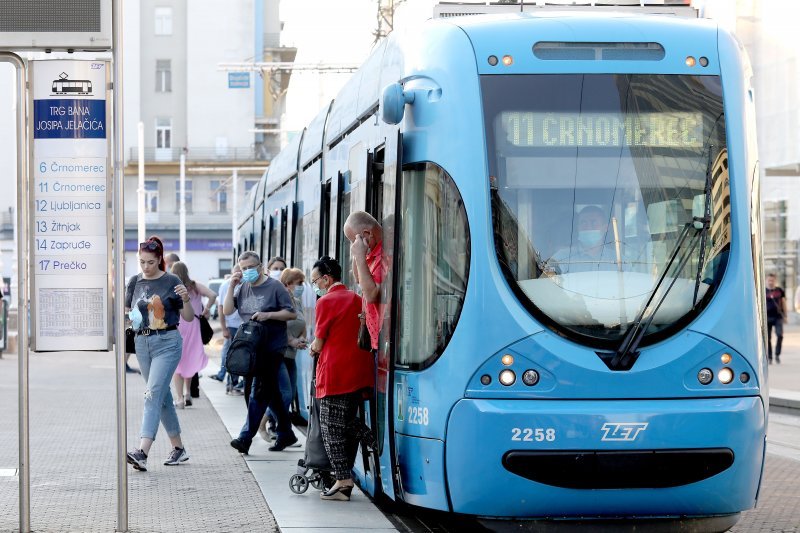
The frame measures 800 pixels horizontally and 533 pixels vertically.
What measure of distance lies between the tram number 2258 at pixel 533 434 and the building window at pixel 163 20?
74.5 m

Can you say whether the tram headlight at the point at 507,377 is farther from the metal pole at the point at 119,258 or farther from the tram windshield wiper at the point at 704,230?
the metal pole at the point at 119,258


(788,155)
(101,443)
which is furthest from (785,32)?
(101,443)

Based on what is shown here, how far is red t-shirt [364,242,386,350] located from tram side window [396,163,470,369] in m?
0.48

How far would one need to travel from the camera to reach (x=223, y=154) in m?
78.1

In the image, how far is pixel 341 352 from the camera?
8.76 m

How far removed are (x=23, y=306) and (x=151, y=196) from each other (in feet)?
240

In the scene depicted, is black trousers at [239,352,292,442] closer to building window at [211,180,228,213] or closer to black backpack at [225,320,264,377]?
black backpack at [225,320,264,377]

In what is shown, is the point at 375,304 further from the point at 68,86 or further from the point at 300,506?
the point at 68,86

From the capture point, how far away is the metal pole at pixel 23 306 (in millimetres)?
7449

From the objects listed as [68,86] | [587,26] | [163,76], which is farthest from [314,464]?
[163,76]

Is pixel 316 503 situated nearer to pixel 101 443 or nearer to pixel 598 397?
pixel 598 397

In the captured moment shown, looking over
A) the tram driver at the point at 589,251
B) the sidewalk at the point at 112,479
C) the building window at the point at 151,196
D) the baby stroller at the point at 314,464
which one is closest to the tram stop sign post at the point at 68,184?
the sidewalk at the point at 112,479

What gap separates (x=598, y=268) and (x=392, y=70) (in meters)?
2.00

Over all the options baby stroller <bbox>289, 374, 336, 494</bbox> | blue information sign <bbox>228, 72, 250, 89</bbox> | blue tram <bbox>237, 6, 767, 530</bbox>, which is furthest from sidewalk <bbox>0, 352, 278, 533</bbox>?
blue information sign <bbox>228, 72, 250, 89</bbox>
